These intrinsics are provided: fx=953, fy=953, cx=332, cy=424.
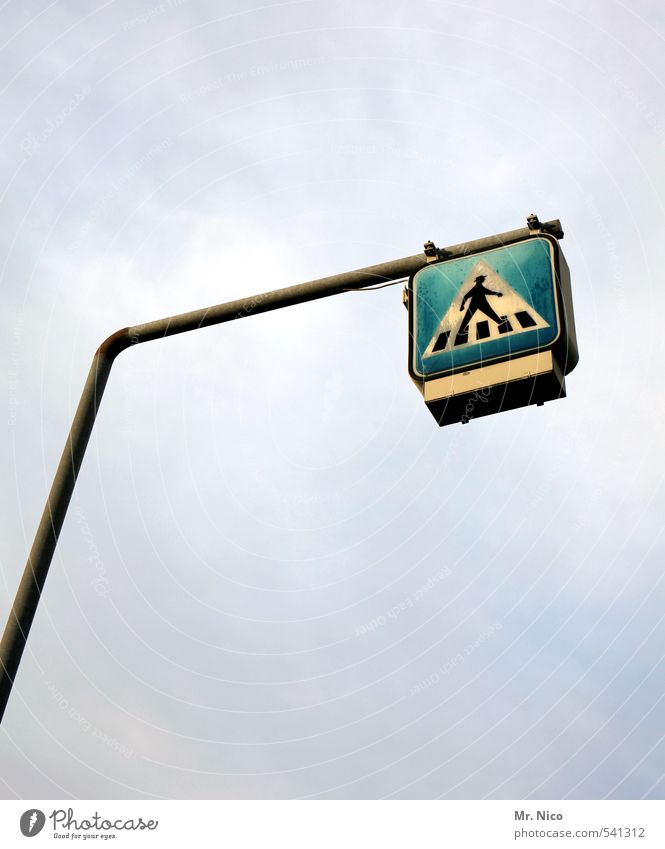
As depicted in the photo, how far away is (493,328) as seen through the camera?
215 inches

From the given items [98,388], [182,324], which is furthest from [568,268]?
[98,388]

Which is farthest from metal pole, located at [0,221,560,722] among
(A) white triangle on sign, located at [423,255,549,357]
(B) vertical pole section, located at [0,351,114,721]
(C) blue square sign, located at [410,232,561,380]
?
(A) white triangle on sign, located at [423,255,549,357]

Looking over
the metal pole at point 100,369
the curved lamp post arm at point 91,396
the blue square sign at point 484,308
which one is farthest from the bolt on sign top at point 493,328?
the curved lamp post arm at point 91,396

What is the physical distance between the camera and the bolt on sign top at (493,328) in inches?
206

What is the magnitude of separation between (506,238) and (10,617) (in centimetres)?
386

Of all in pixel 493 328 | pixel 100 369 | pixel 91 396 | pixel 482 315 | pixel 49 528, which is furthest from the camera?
pixel 100 369

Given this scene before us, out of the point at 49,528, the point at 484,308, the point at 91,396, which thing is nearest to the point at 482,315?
the point at 484,308

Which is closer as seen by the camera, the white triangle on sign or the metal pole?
the white triangle on sign

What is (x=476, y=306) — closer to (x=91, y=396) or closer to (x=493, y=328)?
(x=493, y=328)

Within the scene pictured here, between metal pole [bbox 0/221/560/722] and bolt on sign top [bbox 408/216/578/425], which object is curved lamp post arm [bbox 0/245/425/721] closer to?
metal pole [bbox 0/221/560/722]

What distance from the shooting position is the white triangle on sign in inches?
214

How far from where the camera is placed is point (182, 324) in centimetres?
672

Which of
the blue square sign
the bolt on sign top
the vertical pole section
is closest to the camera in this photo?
the bolt on sign top

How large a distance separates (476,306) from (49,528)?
302cm
